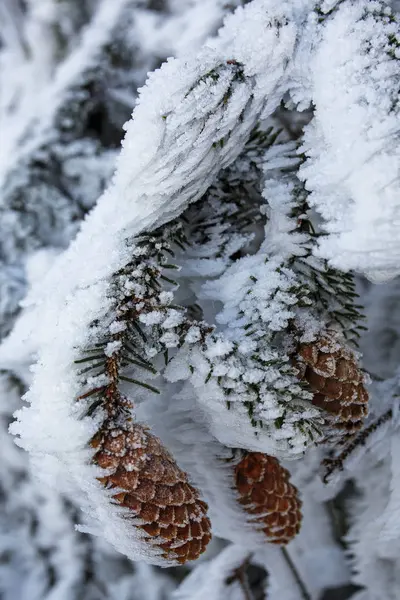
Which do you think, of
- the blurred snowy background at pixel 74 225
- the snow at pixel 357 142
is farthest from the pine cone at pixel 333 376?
the blurred snowy background at pixel 74 225

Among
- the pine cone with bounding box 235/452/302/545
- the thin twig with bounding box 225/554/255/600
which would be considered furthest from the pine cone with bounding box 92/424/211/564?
the thin twig with bounding box 225/554/255/600

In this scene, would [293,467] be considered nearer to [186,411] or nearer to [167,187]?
[186,411]

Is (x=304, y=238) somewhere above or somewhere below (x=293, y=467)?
above

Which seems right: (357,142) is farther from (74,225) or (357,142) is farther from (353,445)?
(74,225)

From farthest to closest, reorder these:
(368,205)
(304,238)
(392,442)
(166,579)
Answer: (166,579) < (392,442) < (304,238) < (368,205)

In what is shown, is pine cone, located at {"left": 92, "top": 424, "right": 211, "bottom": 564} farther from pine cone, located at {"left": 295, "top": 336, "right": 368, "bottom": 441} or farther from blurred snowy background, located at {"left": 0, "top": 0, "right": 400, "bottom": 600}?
blurred snowy background, located at {"left": 0, "top": 0, "right": 400, "bottom": 600}

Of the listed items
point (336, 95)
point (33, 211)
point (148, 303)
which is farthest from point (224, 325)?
point (33, 211)
